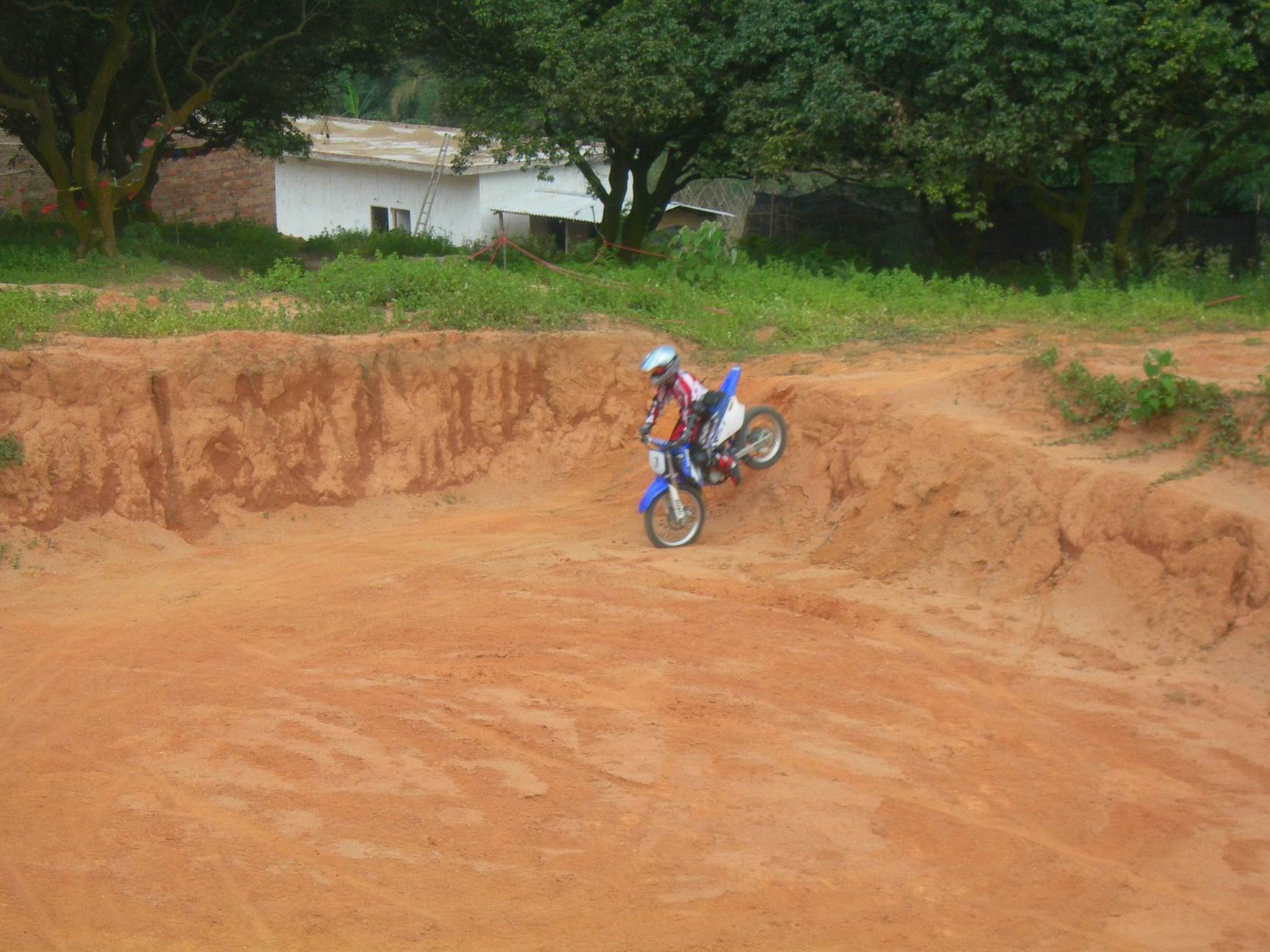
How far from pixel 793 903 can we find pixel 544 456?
338 inches

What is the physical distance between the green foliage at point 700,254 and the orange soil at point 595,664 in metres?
3.02

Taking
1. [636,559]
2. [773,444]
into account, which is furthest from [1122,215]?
[636,559]

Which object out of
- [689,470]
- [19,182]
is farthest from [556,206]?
[689,470]

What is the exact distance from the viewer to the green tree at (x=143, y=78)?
17.9 m

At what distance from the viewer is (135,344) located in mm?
11961

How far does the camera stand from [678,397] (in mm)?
10898

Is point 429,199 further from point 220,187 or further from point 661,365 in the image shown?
point 661,365

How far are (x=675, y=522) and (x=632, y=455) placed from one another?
2.64 m

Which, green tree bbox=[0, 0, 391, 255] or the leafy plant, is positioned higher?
green tree bbox=[0, 0, 391, 255]

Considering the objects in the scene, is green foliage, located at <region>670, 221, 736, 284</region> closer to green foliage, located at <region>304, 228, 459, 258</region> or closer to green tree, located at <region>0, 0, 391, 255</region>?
green foliage, located at <region>304, 228, 459, 258</region>

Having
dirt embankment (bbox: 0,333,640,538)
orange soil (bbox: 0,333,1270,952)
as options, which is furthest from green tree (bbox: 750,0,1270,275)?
dirt embankment (bbox: 0,333,640,538)

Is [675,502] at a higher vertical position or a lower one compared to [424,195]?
lower

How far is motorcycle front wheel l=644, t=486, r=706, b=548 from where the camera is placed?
11.1 meters

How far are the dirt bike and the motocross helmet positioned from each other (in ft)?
1.41
